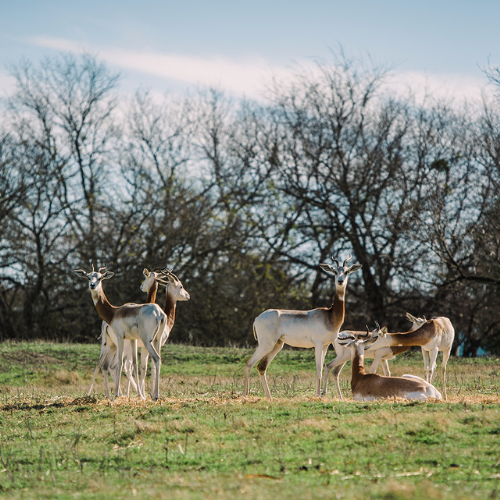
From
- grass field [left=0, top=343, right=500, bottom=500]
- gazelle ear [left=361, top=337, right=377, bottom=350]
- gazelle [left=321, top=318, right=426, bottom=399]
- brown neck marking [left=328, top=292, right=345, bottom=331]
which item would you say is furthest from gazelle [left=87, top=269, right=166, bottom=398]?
gazelle ear [left=361, top=337, right=377, bottom=350]

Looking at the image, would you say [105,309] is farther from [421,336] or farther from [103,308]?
[421,336]

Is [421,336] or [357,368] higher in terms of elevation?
[421,336]

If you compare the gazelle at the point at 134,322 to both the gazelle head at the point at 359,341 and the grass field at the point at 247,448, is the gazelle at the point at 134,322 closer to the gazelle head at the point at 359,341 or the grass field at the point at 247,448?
the grass field at the point at 247,448

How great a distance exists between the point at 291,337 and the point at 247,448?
435 centimetres

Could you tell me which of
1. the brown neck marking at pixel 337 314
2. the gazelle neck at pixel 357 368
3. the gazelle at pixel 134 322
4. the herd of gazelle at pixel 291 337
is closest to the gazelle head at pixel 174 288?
the herd of gazelle at pixel 291 337

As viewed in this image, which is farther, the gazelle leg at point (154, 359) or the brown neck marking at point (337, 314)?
the brown neck marking at point (337, 314)

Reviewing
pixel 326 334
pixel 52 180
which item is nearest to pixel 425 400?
pixel 326 334

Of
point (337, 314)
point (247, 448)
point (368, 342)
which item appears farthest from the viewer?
point (368, 342)

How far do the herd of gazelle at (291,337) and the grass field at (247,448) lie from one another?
→ 87cm

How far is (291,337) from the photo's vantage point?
1179 centimetres

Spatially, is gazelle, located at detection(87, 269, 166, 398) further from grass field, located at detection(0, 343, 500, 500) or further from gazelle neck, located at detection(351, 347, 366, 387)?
gazelle neck, located at detection(351, 347, 366, 387)

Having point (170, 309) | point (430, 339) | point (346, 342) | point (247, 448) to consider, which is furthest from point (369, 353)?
point (247, 448)

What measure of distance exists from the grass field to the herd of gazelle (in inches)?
34.3

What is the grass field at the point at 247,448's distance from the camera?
6.02m
